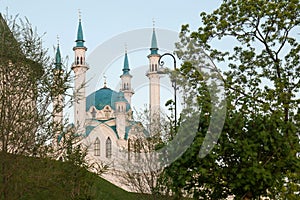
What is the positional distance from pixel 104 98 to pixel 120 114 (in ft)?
19.6

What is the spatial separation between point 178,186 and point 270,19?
4695 millimetres

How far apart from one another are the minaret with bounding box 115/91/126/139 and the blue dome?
156mm

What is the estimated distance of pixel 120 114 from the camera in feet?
180

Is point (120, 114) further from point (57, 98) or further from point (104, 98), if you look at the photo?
point (57, 98)

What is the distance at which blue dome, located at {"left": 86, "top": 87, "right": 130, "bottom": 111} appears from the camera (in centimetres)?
5719

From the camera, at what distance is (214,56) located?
13.3m

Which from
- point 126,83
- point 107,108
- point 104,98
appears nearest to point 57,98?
point 107,108

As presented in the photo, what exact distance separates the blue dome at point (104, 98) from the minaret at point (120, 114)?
16cm

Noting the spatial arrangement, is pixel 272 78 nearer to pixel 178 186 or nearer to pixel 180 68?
pixel 180 68

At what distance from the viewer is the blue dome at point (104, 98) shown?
188 ft

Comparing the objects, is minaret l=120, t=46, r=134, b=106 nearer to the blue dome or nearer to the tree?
the blue dome

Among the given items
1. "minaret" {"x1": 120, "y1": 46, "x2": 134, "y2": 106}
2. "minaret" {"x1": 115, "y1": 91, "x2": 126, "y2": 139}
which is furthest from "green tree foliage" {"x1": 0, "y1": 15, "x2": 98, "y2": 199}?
"minaret" {"x1": 120, "y1": 46, "x2": 134, "y2": 106}

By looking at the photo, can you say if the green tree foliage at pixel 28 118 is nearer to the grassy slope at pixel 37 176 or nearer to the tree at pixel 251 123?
the grassy slope at pixel 37 176

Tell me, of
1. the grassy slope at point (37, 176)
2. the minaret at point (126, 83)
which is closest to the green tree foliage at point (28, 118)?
the grassy slope at point (37, 176)
